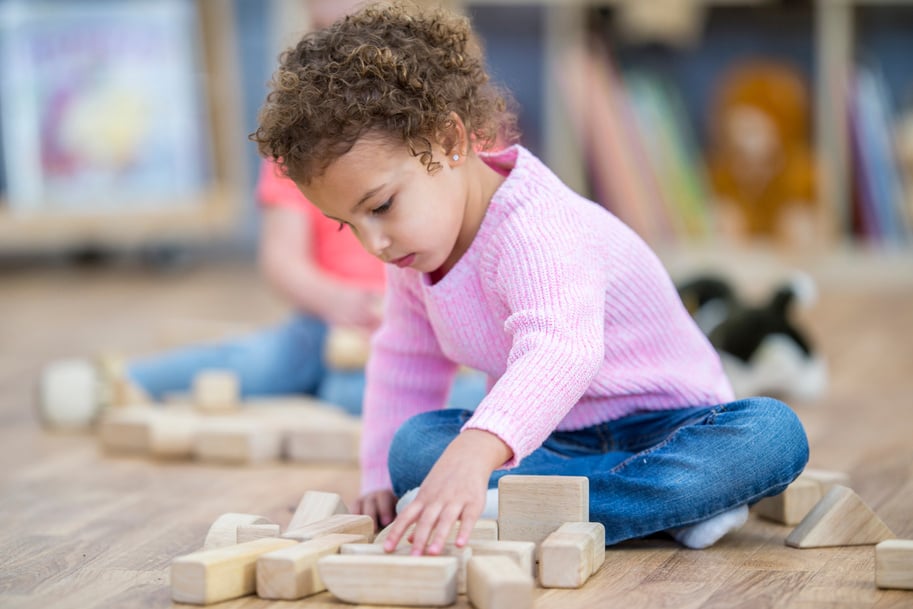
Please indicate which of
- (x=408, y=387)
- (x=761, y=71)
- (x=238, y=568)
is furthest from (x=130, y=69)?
(x=238, y=568)

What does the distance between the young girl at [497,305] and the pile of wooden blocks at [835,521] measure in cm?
4

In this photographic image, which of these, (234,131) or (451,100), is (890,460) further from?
(234,131)

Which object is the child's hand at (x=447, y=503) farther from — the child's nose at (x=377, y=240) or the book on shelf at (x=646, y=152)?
the book on shelf at (x=646, y=152)

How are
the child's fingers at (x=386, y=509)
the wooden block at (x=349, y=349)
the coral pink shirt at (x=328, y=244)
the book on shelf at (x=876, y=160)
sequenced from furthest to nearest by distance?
1. the book on shelf at (x=876, y=160)
2. the coral pink shirt at (x=328, y=244)
3. the wooden block at (x=349, y=349)
4. the child's fingers at (x=386, y=509)

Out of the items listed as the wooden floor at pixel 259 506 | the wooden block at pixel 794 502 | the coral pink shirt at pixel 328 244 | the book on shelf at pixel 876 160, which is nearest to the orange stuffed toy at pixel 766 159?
the book on shelf at pixel 876 160

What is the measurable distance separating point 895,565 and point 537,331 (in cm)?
30

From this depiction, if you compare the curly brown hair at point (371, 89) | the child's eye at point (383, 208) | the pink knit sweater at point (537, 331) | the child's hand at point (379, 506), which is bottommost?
the child's hand at point (379, 506)

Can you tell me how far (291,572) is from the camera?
36.0 inches

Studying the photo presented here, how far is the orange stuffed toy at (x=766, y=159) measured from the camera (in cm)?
316

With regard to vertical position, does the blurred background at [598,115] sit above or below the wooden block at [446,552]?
above

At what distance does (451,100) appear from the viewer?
1052 millimetres

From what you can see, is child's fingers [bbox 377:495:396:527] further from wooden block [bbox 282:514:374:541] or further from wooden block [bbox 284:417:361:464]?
wooden block [bbox 284:417:361:464]

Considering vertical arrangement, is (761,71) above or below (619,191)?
above

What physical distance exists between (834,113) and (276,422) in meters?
2.00
